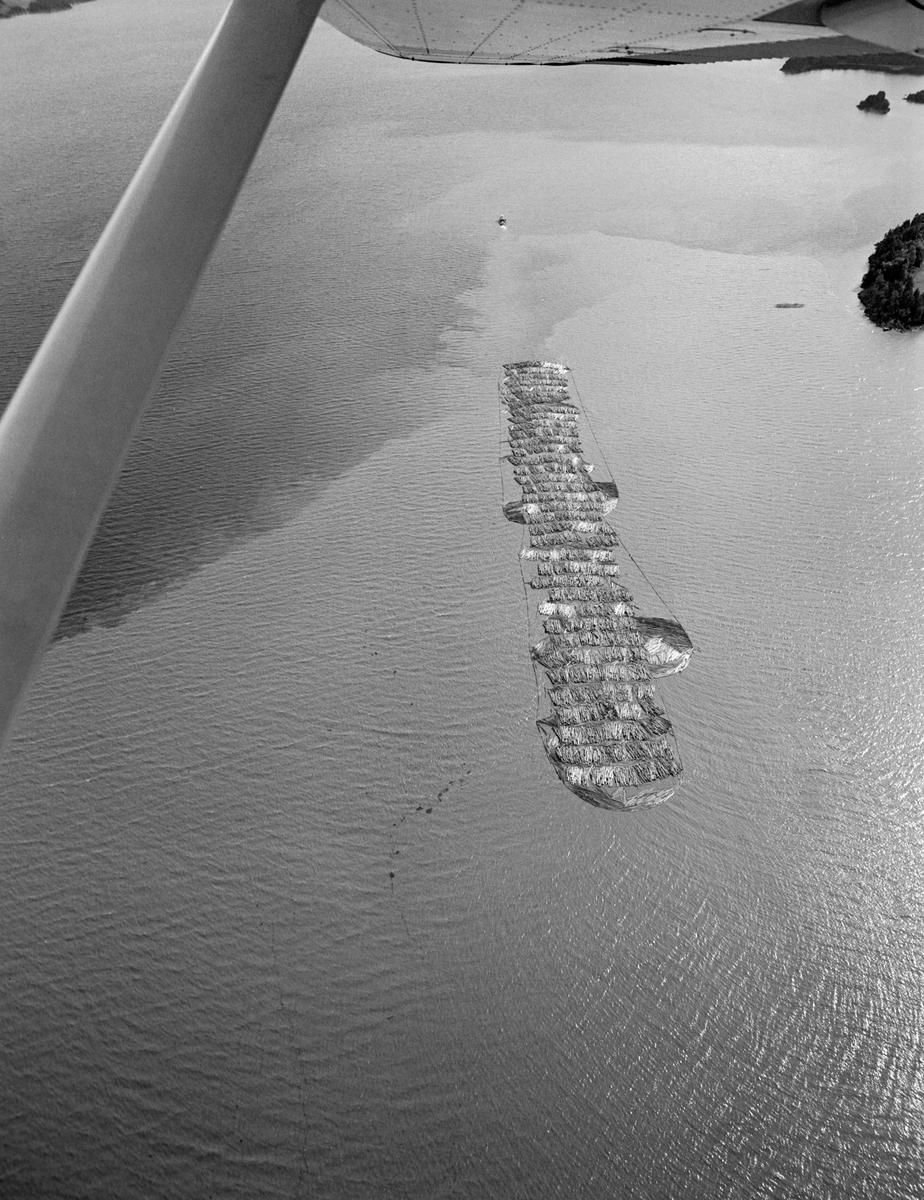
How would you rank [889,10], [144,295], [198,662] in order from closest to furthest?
[144,295] < [889,10] < [198,662]

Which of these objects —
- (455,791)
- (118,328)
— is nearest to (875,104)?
(455,791)

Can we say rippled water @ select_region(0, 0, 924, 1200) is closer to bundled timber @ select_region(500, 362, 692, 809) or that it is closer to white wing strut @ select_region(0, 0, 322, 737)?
bundled timber @ select_region(500, 362, 692, 809)

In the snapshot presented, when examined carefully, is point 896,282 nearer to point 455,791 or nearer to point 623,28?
point 455,791

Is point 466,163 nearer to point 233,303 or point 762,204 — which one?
point 762,204

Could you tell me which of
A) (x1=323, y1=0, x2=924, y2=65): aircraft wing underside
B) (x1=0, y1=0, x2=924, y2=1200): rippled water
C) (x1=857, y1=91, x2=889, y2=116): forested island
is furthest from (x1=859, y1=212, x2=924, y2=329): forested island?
(x1=323, y1=0, x2=924, y2=65): aircraft wing underside

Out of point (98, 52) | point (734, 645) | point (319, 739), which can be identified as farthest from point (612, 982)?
point (98, 52)
